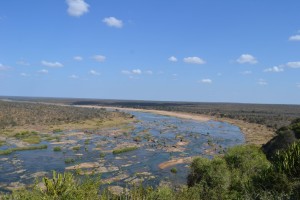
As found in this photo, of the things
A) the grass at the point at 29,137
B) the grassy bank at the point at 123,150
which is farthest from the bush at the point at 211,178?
the grass at the point at 29,137

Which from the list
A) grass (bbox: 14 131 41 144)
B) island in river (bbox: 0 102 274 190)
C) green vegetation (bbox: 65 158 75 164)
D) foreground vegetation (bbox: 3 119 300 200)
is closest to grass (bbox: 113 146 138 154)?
island in river (bbox: 0 102 274 190)

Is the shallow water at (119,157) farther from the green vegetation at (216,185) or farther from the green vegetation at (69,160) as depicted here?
the green vegetation at (216,185)

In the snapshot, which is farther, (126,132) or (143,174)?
(126,132)

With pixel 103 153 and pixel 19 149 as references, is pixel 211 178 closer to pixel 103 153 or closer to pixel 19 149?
pixel 103 153

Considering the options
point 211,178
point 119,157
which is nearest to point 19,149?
point 119,157

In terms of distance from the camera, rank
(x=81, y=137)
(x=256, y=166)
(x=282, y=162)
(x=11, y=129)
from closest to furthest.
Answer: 1. (x=282, y=162)
2. (x=256, y=166)
3. (x=81, y=137)
4. (x=11, y=129)

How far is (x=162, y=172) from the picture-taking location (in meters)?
45.6

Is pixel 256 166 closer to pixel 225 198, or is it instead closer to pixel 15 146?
pixel 225 198

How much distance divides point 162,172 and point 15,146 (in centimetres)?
2879

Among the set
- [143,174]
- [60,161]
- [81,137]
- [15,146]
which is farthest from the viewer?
[81,137]

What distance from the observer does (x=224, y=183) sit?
33.4 m

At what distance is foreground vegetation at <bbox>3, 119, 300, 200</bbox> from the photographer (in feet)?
68.0

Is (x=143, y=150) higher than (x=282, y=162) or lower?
lower

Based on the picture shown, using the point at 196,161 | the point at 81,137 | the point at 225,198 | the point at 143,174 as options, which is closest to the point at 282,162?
the point at 225,198
